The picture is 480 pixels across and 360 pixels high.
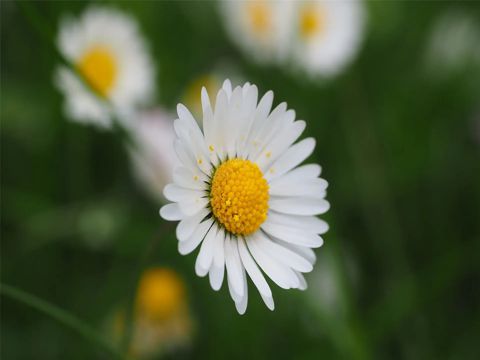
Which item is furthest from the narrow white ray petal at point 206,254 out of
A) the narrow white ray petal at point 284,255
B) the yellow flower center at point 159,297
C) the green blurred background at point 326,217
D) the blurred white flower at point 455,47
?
the blurred white flower at point 455,47

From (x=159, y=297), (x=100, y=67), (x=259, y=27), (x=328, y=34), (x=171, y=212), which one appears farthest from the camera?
(x=328, y=34)

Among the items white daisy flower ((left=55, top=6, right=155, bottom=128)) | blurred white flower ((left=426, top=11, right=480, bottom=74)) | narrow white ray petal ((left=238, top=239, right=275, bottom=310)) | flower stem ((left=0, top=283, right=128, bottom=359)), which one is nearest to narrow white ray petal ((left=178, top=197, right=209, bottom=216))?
narrow white ray petal ((left=238, top=239, right=275, bottom=310))

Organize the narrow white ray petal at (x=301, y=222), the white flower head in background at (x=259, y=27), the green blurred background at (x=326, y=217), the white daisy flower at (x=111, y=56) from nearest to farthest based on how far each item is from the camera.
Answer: the narrow white ray petal at (x=301, y=222), the green blurred background at (x=326, y=217), the white daisy flower at (x=111, y=56), the white flower head in background at (x=259, y=27)

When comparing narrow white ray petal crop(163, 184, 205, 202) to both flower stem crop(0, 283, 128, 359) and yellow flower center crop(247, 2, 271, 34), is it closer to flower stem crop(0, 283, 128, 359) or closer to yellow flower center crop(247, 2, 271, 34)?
flower stem crop(0, 283, 128, 359)

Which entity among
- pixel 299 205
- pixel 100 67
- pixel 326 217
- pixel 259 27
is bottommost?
→ pixel 299 205

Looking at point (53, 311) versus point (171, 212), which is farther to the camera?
point (53, 311)

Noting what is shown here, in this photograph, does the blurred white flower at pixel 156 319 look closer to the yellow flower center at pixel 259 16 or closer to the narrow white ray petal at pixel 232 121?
the narrow white ray petal at pixel 232 121

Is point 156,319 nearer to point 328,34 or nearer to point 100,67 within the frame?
point 100,67

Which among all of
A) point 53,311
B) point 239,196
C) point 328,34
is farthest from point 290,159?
point 328,34
